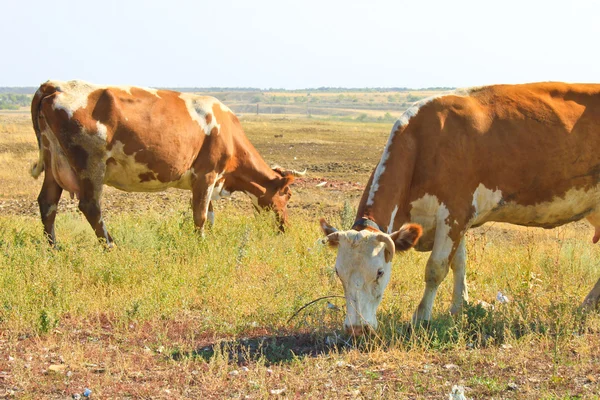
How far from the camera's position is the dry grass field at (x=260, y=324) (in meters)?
6.05

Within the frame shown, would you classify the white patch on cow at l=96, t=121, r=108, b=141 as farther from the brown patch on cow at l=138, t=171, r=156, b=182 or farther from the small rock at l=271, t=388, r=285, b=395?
the small rock at l=271, t=388, r=285, b=395

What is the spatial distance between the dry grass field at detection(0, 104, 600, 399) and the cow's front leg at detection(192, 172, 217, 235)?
0.46 metres

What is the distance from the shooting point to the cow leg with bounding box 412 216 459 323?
297 inches

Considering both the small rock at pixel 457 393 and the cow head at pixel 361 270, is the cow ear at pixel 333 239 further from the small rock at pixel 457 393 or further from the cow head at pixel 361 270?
the small rock at pixel 457 393

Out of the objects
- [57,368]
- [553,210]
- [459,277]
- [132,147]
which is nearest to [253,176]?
[132,147]

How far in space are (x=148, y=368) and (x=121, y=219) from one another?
660 centimetres


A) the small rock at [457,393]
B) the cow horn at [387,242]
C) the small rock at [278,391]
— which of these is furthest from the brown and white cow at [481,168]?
the small rock at [278,391]

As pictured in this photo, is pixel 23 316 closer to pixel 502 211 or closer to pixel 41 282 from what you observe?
pixel 41 282

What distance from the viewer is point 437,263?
7570 millimetres

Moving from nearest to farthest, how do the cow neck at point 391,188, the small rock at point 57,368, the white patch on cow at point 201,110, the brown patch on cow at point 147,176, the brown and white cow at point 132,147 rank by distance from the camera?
the small rock at point 57,368 → the cow neck at point 391,188 → the brown and white cow at point 132,147 → the brown patch on cow at point 147,176 → the white patch on cow at point 201,110

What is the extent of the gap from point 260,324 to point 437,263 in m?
1.89

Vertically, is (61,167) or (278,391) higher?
(61,167)

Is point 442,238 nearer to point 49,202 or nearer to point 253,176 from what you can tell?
point 253,176

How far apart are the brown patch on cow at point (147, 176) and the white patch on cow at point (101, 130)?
3.25 ft
